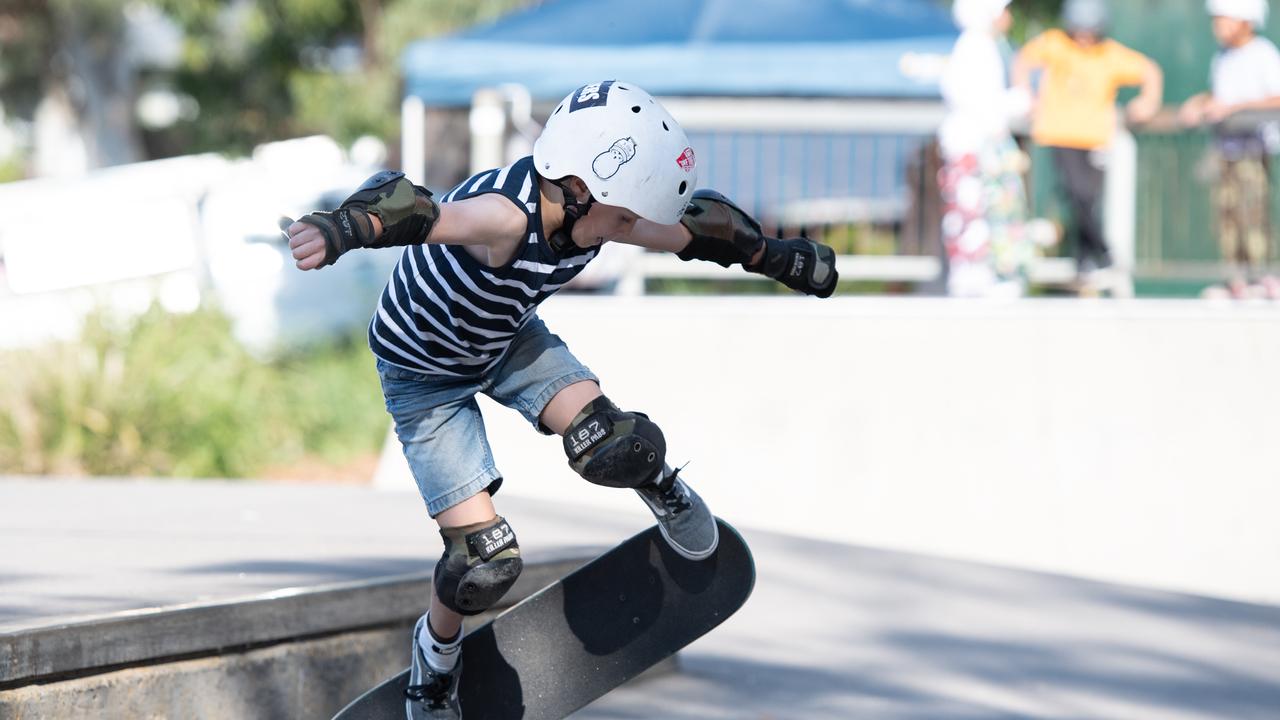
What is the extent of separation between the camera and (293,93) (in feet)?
81.3

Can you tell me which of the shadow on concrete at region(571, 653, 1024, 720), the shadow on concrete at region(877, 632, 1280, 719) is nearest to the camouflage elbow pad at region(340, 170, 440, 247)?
the shadow on concrete at region(571, 653, 1024, 720)

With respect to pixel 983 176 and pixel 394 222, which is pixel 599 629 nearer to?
pixel 394 222

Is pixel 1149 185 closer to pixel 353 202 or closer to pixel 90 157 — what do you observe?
pixel 353 202

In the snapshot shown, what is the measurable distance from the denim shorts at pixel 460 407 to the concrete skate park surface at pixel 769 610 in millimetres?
600

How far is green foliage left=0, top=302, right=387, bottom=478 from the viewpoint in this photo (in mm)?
7609

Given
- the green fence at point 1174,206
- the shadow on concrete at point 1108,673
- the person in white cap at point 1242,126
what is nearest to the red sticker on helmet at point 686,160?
the shadow on concrete at point 1108,673

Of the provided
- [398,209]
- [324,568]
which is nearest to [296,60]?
[324,568]

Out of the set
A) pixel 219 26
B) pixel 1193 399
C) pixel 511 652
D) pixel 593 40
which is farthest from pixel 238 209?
pixel 219 26

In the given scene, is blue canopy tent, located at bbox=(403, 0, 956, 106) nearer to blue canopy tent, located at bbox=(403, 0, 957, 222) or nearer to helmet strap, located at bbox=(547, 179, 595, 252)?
blue canopy tent, located at bbox=(403, 0, 957, 222)

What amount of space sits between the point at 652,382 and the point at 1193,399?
241 centimetres

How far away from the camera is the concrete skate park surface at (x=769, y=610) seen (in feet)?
13.0

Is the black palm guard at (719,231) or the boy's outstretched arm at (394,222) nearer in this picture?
the boy's outstretched arm at (394,222)

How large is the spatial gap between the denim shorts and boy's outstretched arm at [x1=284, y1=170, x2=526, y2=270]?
0.51 m

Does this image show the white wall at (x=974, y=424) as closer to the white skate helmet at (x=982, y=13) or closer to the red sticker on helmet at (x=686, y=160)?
the white skate helmet at (x=982, y=13)
